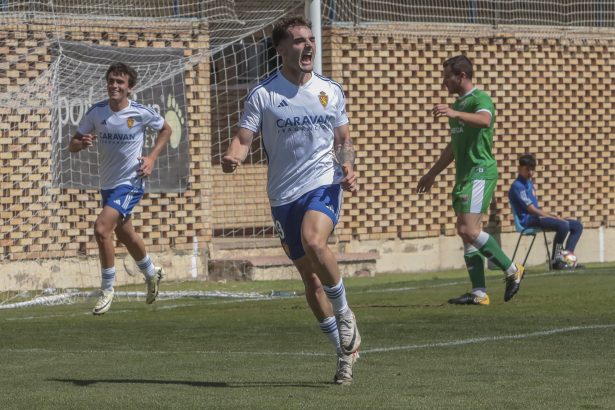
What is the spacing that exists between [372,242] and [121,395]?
45.7 feet

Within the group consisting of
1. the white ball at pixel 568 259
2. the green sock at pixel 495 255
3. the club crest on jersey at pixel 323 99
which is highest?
the club crest on jersey at pixel 323 99

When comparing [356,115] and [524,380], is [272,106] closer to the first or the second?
[524,380]

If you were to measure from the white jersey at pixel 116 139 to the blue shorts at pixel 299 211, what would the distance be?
16.5ft

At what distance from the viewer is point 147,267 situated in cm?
1444

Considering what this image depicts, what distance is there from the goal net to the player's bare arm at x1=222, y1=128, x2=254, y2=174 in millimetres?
8323

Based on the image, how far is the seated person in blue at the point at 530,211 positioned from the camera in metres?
20.9

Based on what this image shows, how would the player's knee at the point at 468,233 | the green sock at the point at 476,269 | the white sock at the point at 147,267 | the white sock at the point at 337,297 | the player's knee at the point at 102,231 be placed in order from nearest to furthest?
1. the white sock at the point at 337,297
2. the player's knee at the point at 102,231
3. the player's knee at the point at 468,233
4. the green sock at the point at 476,269
5. the white sock at the point at 147,267

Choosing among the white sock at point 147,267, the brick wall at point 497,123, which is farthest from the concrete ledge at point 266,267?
the white sock at point 147,267

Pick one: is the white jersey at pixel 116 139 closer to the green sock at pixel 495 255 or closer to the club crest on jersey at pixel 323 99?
the green sock at pixel 495 255

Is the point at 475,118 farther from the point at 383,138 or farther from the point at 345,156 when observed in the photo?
the point at 383,138

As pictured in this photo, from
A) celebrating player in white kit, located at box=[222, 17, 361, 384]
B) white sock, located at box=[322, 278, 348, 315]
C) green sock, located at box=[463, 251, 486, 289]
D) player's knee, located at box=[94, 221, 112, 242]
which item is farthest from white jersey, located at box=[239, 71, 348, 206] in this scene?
green sock, located at box=[463, 251, 486, 289]

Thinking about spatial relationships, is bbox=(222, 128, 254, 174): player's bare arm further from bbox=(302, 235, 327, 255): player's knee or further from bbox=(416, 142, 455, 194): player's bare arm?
bbox=(416, 142, 455, 194): player's bare arm

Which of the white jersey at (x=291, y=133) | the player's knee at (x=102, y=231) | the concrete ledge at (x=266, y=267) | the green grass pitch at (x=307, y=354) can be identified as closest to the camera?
the green grass pitch at (x=307, y=354)

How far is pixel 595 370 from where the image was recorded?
Answer: 30.3ft
